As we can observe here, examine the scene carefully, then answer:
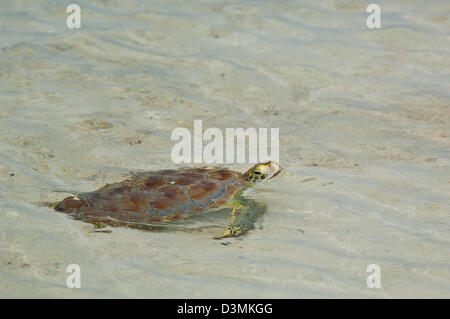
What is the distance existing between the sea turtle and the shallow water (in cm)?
11

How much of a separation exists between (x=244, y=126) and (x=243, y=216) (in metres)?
1.76

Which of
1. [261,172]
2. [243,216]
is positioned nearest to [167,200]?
[243,216]

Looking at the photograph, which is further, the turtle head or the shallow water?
the turtle head

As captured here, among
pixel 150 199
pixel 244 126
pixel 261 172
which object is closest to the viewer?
pixel 150 199

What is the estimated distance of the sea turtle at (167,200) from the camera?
140 inches

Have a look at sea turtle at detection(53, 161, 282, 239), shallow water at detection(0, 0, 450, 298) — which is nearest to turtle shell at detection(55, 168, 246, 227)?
sea turtle at detection(53, 161, 282, 239)

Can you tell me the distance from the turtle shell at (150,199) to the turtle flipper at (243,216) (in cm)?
13

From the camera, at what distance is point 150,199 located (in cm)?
363

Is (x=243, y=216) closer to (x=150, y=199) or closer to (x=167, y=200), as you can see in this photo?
(x=167, y=200)

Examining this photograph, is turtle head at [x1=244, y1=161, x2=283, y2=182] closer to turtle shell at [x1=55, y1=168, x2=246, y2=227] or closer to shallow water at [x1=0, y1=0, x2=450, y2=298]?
shallow water at [x1=0, y1=0, x2=450, y2=298]

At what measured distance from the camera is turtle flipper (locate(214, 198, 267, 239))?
3.58 meters

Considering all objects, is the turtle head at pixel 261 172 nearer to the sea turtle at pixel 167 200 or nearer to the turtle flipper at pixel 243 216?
the sea turtle at pixel 167 200

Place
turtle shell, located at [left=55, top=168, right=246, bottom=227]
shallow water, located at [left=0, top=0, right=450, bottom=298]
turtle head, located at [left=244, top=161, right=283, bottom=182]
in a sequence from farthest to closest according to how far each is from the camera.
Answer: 1. turtle head, located at [left=244, top=161, right=283, bottom=182]
2. turtle shell, located at [left=55, top=168, right=246, bottom=227]
3. shallow water, located at [left=0, top=0, right=450, bottom=298]
